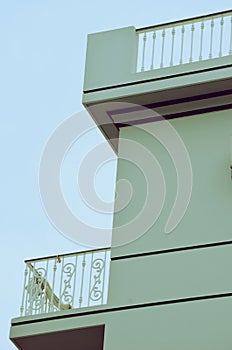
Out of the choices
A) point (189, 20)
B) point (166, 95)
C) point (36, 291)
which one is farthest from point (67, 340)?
point (189, 20)

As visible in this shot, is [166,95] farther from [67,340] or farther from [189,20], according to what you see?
[67,340]

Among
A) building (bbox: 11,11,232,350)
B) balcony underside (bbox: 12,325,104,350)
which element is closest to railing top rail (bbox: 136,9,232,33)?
building (bbox: 11,11,232,350)

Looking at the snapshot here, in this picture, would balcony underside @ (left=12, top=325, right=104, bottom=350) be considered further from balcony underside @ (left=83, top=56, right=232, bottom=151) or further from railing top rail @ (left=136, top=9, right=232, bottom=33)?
railing top rail @ (left=136, top=9, right=232, bottom=33)

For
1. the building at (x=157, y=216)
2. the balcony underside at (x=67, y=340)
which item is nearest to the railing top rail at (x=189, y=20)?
the building at (x=157, y=216)

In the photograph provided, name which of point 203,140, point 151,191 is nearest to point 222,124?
point 203,140

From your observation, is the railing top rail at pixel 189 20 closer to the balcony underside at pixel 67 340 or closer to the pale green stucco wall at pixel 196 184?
the pale green stucco wall at pixel 196 184

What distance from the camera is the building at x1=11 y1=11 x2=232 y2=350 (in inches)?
525

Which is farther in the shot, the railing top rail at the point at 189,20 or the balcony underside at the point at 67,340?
the railing top rail at the point at 189,20

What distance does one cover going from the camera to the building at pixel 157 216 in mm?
13328

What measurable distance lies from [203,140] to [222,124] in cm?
31

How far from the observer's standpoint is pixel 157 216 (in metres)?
14.2

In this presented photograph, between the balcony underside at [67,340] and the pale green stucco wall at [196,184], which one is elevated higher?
the pale green stucco wall at [196,184]

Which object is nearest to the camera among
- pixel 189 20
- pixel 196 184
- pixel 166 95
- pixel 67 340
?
pixel 67 340

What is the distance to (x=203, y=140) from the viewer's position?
48.0ft
